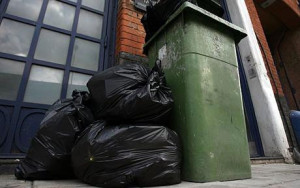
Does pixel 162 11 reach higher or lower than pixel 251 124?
higher

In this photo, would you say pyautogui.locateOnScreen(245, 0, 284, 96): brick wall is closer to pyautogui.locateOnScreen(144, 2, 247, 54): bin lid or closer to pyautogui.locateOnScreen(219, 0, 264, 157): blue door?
pyautogui.locateOnScreen(219, 0, 264, 157): blue door

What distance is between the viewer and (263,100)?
3195 millimetres

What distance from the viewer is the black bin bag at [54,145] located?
51.5 inches

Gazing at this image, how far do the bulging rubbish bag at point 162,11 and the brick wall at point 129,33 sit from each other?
51 centimetres

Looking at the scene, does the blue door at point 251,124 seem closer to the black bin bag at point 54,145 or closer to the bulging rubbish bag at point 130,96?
the bulging rubbish bag at point 130,96

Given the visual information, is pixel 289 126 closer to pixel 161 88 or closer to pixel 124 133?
pixel 161 88

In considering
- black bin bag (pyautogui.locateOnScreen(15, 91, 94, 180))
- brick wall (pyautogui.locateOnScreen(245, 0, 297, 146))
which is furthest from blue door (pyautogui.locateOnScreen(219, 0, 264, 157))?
black bin bag (pyautogui.locateOnScreen(15, 91, 94, 180))

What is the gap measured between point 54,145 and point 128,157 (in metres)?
0.58

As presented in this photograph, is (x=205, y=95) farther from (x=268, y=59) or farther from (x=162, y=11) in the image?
(x=268, y=59)

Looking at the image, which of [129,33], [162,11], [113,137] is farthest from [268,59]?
[113,137]

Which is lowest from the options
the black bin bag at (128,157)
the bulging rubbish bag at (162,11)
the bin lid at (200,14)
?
the black bin bag at (128,157)

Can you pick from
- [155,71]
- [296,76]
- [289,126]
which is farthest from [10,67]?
[296,76]

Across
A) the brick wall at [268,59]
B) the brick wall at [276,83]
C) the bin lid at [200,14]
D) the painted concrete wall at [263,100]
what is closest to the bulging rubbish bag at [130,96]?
the bin lid at [200,14]

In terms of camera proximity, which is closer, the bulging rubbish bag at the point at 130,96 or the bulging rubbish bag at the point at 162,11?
the bulging rubbish bag at the point at 130,96
